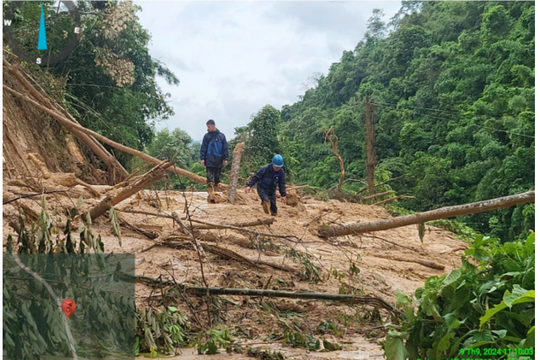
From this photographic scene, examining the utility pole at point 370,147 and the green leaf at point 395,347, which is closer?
the green leaf at point 395,347

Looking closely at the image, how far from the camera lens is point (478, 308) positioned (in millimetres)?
1919

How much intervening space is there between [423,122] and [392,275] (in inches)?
1093

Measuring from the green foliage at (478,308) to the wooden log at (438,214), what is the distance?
144 inches

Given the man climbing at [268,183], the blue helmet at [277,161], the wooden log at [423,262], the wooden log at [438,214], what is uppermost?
the blue helmet at [277,161]

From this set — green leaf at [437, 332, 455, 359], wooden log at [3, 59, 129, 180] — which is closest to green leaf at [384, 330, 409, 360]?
green leaf at [437, 332, 455, 359]

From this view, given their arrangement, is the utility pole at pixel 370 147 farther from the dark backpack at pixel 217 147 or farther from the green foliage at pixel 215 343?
the green foliage at pixel 215 343

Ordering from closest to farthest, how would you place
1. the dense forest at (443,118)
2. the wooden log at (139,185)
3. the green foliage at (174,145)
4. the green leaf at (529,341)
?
the green leaf at (529,341) < the wooden log at (139,185) < the green foliage at (174,145) < the dense forest at (443,118)

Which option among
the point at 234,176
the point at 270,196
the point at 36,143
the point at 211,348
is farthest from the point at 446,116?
the point at 211,348

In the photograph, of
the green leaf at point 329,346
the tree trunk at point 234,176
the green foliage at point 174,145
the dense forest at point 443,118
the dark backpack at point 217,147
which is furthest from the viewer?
the dense forest at point 443,118

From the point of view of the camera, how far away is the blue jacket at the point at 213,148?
10.2m

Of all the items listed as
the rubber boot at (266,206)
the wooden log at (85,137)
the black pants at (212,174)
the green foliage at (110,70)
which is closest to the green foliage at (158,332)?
the rubber boot at (266,206)

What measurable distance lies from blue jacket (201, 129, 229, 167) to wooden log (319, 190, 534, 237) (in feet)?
9.58

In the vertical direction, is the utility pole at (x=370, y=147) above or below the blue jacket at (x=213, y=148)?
above

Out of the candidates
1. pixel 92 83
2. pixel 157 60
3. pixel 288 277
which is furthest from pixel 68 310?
pixel 157 60
